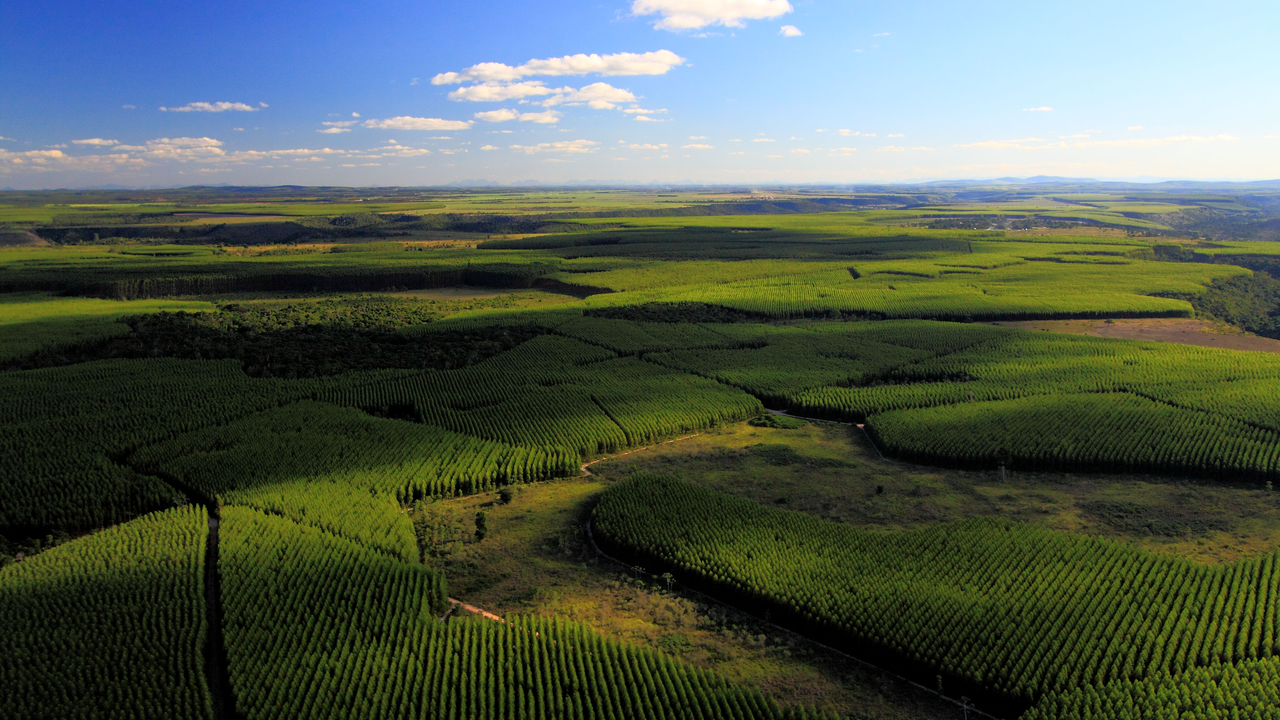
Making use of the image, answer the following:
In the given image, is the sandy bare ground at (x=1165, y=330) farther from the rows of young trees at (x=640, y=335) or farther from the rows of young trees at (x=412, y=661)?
the rows of young trees at (x=412, y=661)

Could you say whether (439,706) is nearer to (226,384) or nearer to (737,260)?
(226,384)

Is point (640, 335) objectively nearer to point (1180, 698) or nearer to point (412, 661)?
point (412, 661)

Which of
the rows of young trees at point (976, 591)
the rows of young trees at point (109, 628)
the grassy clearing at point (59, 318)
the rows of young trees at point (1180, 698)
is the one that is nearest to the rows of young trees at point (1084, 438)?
the rows of young trees at point (976, 591)

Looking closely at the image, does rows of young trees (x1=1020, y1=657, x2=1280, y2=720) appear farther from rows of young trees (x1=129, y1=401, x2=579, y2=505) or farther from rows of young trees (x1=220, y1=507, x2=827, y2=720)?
rows of young trees (x1=129, y1=401, x2=579, y2=505)

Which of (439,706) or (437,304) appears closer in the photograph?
(439,706)

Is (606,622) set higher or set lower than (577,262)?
lower

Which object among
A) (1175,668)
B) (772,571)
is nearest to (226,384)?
(772,571)

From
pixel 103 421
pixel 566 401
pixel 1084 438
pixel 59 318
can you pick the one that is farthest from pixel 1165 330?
pixel 59 318
